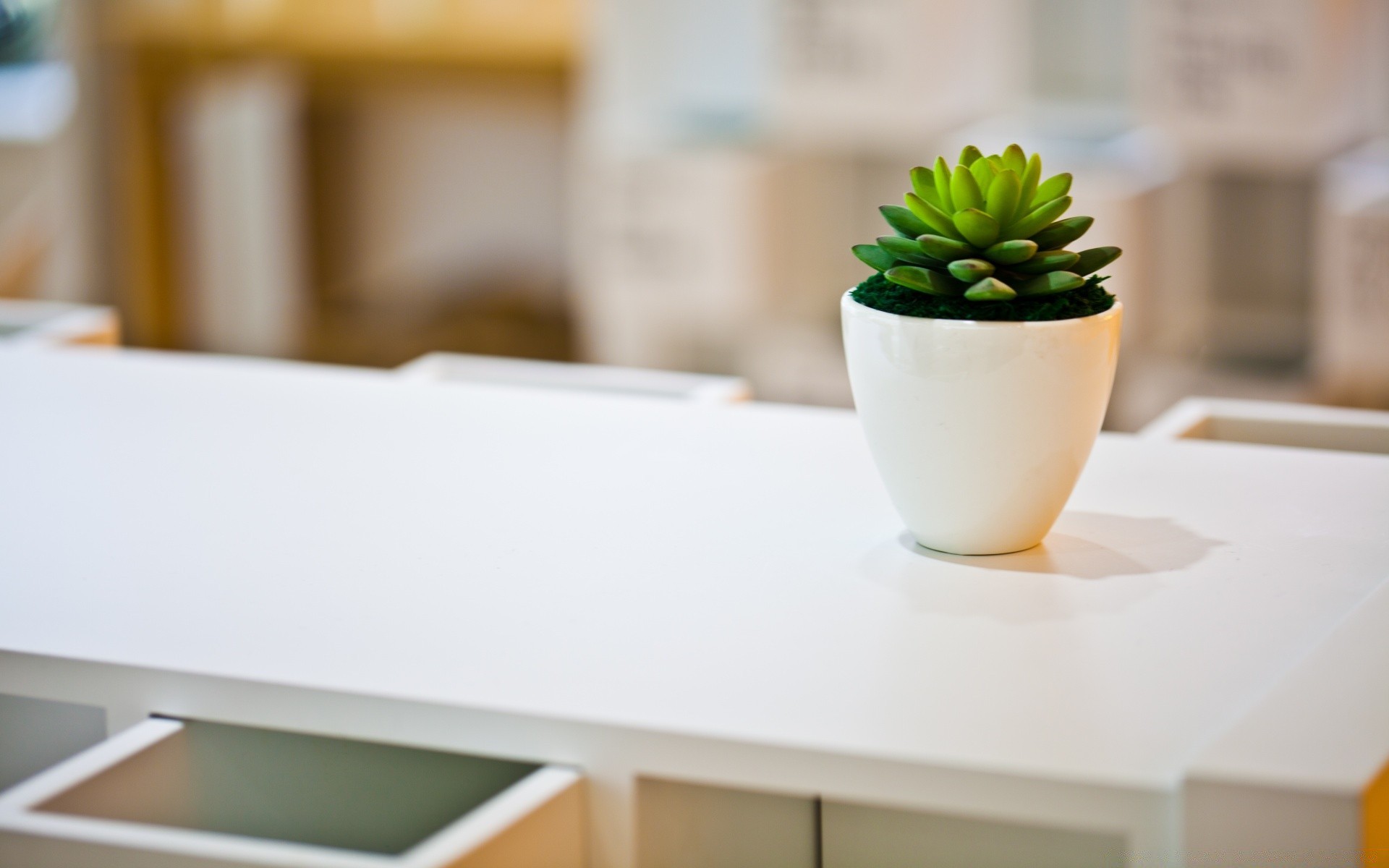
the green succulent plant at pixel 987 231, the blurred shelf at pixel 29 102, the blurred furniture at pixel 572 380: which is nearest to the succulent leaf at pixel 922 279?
the green succulent plant at pixel 987 231

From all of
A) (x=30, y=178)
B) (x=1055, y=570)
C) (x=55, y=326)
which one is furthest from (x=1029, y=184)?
(x=30, y=178)

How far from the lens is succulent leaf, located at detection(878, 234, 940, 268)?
72 centimetres

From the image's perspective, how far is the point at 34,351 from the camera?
1231 millimetres

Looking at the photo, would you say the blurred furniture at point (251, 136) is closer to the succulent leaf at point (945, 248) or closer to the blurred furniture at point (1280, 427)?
the blurred furniture at point (1280, 427)

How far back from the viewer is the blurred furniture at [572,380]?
116 cm

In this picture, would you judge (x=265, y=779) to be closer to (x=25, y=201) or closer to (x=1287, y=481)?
(x=1287, y=481)

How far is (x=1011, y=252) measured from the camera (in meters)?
0.70

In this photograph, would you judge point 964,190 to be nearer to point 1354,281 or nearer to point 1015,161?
point 1015,161

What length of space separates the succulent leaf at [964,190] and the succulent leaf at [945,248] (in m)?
0.02

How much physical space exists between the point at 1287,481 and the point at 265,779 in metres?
0.58

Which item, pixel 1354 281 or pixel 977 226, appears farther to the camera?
pixel 1354 281

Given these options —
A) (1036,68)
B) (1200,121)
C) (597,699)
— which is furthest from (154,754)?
(1036,68)

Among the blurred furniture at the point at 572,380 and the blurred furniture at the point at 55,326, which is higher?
the blurred furniture at the point at 55,326

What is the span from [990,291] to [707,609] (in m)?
0.19
